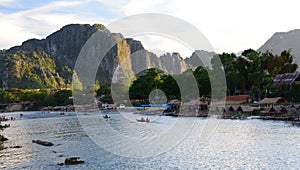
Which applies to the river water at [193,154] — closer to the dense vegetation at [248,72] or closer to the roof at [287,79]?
the roof at [287,79]

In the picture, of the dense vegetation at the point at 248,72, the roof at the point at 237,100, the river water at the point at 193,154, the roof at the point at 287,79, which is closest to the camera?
the river water at the point at 193,154

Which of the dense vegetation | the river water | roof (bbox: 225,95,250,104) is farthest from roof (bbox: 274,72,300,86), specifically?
the river water

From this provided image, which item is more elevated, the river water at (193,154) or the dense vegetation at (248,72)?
the dense vegetation at (248,72)

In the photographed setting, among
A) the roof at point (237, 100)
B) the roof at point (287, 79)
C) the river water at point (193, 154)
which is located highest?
the roof at point (287, 79)

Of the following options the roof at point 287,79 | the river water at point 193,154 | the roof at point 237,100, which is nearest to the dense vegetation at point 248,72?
the roof at point 287,79

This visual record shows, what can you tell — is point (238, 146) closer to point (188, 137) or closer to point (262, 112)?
point (188, 137)

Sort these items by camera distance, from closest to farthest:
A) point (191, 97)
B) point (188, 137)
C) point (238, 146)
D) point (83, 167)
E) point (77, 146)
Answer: point (83, 167)
point (238, 146)
point (77, 146)
point (188, 137)
point (191, 97)

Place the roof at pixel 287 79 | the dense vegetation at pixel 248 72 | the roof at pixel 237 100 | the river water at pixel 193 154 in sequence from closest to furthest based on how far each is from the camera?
1. the river water at pixel 193 154
2. the roof at pixel 287 79
3. the roof at pixel 237 100
4. the dense vegetation at pixel 248 72

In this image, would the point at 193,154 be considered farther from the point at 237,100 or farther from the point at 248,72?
the point at 248,72

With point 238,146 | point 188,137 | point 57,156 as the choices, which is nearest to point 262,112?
point 188,137

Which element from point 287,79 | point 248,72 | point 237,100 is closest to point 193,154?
point 287,79

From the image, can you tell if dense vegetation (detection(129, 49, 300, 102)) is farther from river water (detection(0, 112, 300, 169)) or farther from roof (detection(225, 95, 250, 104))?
river water (detection(0, 112, 300, 169))

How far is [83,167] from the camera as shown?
27.1m

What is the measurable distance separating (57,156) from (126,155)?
637cm
